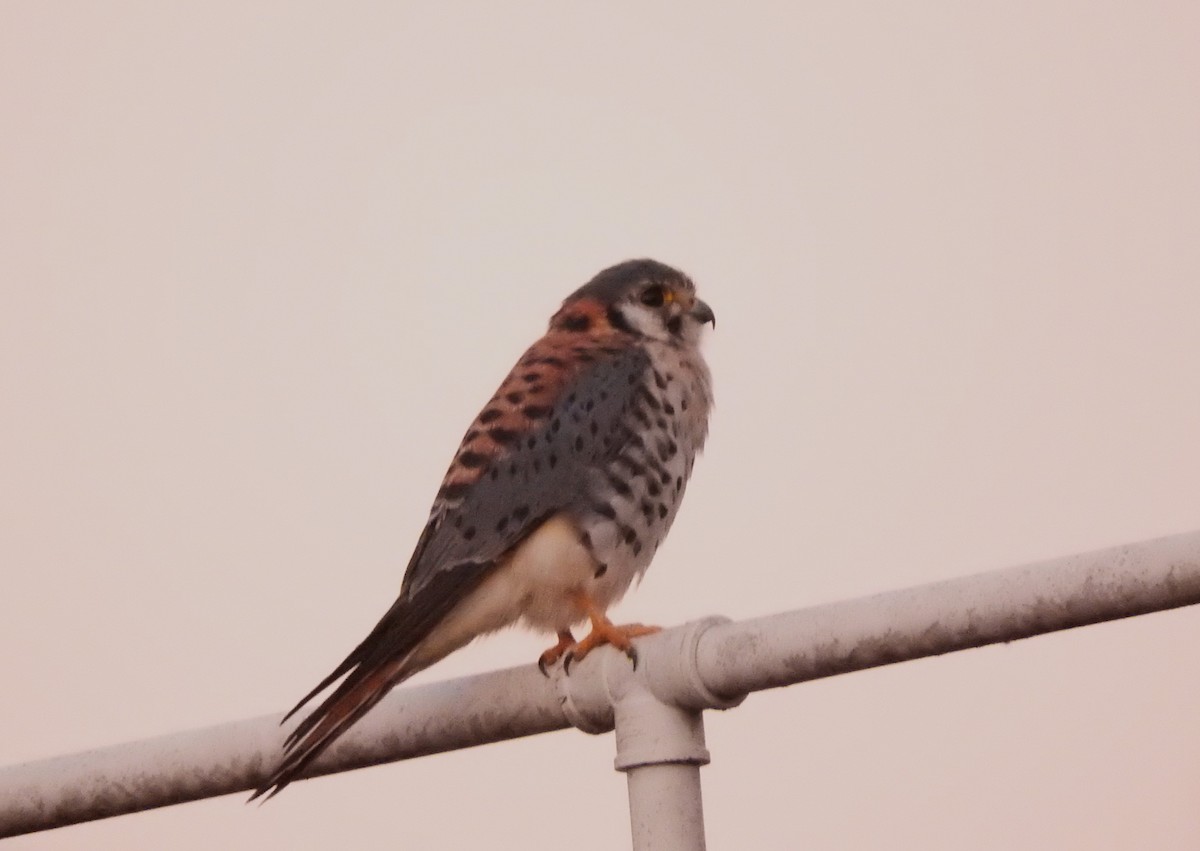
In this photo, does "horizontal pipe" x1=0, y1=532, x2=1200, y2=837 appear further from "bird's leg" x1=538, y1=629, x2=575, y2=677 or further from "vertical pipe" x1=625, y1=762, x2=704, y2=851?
"bird's leg" x1=538, y1=629, x2=575, y2=677

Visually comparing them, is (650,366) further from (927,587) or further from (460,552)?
(927,587)

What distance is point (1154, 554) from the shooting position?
1.22 metres

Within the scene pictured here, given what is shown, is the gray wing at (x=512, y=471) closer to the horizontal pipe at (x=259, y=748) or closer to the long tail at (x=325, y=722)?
the long tail at (x=325, y=722)

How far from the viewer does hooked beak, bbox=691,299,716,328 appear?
3.11m

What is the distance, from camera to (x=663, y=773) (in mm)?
1532

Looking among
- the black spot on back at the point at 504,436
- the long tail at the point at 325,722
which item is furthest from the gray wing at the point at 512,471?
the long tail at the point at 325,722

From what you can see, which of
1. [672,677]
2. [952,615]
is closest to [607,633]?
[672,677]

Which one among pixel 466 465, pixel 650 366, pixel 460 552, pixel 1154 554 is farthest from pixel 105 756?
pixel 650 366

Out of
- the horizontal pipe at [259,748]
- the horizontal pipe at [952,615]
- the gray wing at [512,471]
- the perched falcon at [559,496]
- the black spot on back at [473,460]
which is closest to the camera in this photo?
the horizontal pipe at [952,615]

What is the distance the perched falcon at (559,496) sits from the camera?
7.99 ft

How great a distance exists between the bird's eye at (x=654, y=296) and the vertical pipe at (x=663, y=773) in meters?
1.54

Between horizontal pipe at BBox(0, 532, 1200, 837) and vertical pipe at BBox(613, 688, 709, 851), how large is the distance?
0.02 meters

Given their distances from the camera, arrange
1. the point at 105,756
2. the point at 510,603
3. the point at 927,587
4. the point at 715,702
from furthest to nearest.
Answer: the point at 510,603
the point at 105,756
the point at 715,702
the point at 927,587

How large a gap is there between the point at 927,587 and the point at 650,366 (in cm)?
150
